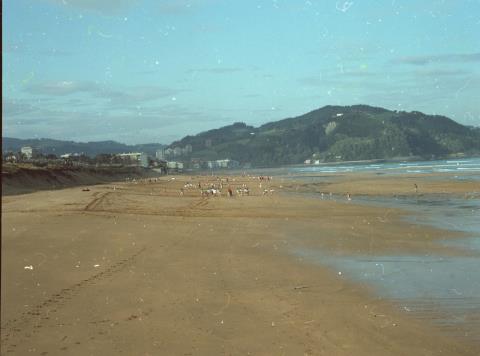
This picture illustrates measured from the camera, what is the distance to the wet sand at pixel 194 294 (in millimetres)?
7297

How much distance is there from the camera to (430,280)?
11.7 metres

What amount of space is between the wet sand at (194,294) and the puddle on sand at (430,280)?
16.2 inches

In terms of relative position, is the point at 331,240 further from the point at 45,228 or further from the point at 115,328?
the point at 115,328

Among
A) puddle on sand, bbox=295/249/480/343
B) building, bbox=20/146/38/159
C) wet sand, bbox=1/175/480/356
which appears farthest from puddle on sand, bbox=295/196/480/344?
building, bbox=20/146/38/159

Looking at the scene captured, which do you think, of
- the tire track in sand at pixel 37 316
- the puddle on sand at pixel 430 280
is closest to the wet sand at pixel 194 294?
the tire track in sand at pixel 37 316

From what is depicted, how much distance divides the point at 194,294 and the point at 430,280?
5.58 meters

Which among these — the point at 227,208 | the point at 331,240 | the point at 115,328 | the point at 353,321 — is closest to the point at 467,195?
the point at 227,208

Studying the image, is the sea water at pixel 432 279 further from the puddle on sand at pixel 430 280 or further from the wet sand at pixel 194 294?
the wet sand at pixel 194 294

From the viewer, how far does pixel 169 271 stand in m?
12.5

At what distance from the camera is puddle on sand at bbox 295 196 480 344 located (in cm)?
884

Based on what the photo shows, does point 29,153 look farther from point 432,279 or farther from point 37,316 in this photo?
point 37,316

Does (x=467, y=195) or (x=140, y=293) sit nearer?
(x=140, y=293)

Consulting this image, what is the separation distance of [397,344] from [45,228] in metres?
14.8

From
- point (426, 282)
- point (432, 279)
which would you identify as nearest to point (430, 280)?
point (432, 279)
